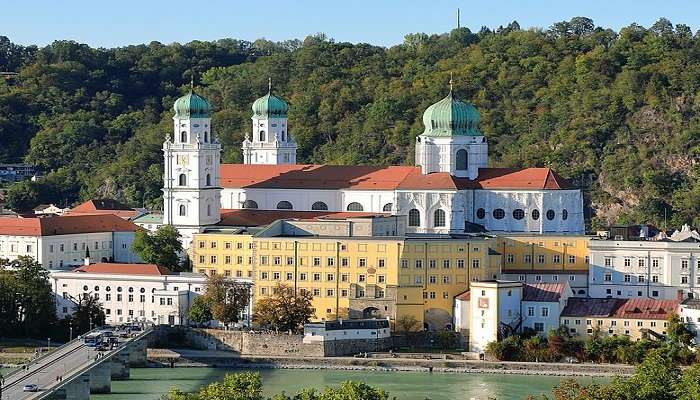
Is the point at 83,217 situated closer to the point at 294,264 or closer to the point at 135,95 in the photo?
the point at 294,264

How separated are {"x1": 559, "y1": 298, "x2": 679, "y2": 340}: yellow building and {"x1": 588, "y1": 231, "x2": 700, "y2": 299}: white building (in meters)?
2.72

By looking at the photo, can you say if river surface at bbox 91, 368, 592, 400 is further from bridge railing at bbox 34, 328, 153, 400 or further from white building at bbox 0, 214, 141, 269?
white building at bbox 0, 214, 141, 269

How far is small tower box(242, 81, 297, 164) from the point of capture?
85875 mm

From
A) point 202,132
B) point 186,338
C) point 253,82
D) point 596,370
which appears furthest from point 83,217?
point 253,82

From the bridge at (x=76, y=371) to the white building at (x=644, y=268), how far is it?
47.4 feet

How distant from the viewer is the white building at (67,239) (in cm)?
7325

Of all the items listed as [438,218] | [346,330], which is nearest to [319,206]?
[438,218]

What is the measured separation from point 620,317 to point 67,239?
769 inches

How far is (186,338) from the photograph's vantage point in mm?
66562

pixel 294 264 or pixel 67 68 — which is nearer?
pixel 294 264

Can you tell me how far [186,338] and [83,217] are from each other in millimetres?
10997

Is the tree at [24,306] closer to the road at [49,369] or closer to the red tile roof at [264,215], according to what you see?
the road at [49,369]

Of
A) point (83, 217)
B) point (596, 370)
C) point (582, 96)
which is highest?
point (582, 96)

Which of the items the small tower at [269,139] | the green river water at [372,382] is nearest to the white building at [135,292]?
the green river water at [372,382]
